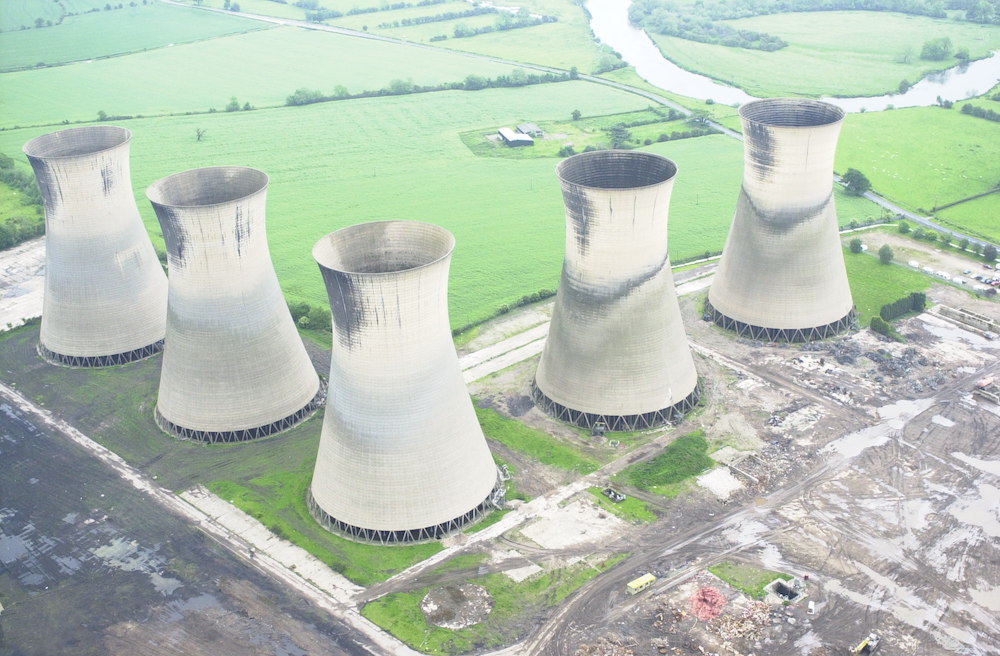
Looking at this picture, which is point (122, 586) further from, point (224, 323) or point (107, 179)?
point (107, 179)

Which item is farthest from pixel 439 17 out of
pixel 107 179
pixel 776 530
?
pixel 776 530

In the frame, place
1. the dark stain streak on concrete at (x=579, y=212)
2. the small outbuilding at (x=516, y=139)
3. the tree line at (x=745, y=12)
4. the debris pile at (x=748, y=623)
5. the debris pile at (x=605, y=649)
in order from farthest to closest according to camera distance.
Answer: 1. the tree line at (x=745, y=12)
2. the small outbuilding at (x=516, y=139)
3. the dark stain streak on concrete at (x=579, y=212)
4. the debris pile at (x=748, y=623)
5. the debris pile at (x=605, y=649)

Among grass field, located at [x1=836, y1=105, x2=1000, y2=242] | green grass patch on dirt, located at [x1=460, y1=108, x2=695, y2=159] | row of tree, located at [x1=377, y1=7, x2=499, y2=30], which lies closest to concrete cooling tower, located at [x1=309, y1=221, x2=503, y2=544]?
grass field, located at [x1=836, y1=105, x2=1000, y2=242]

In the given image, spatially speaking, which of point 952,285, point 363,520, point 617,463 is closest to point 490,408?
point 617,463

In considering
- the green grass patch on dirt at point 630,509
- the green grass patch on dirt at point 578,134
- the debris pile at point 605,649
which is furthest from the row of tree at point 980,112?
the debris pile at point 605,649

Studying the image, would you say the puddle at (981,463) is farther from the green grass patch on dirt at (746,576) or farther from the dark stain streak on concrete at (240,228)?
the dark stain streak on concrete at (240,228)
